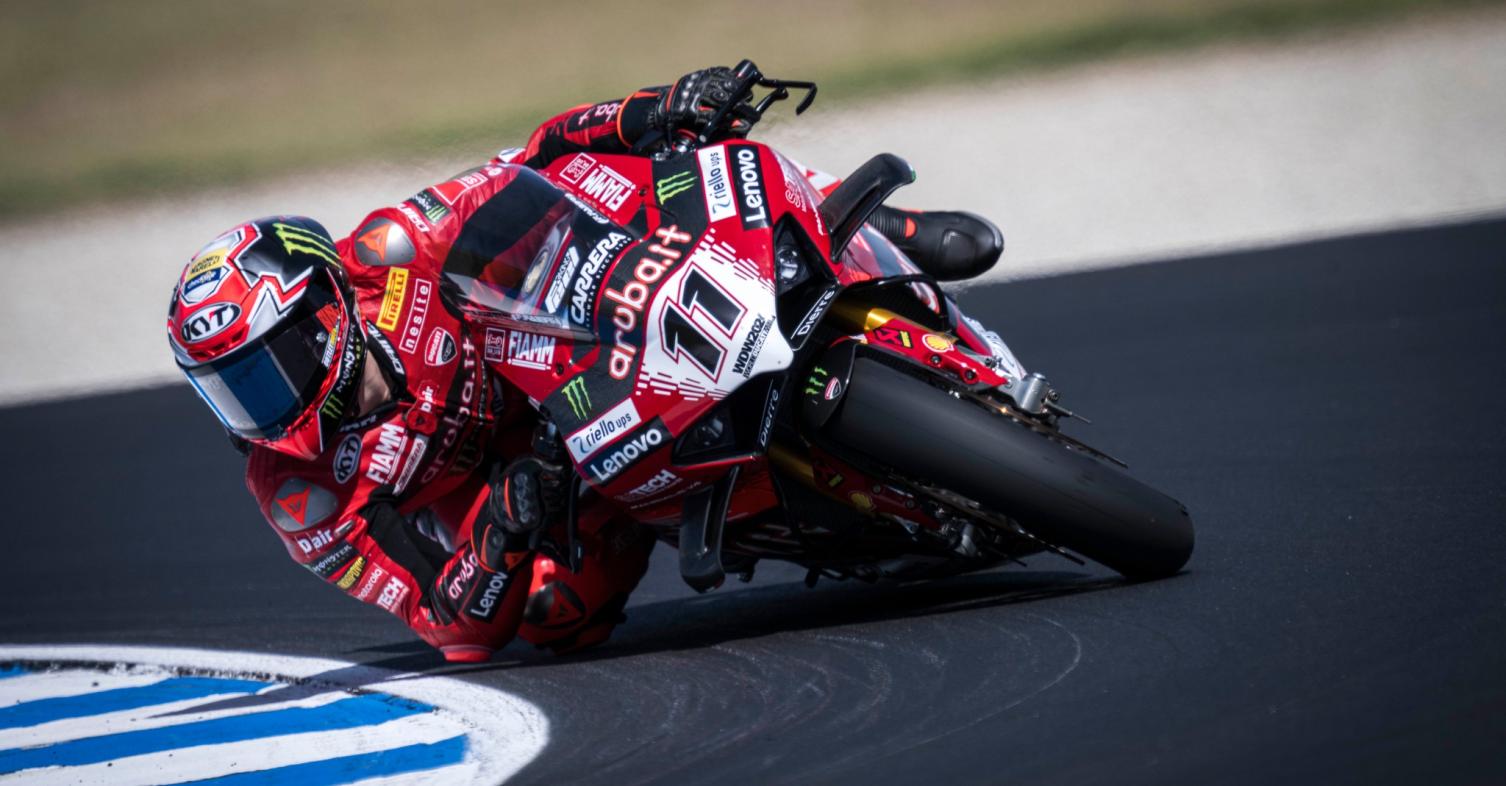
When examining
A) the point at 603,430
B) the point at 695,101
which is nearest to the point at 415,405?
the point at 603,430

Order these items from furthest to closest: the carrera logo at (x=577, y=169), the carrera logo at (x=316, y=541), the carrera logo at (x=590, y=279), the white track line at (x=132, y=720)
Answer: the white track line at (x=132, y=720), the carrera logo at (x=316, y=541), the carrera logo at (x=577, y=169), the carrera logo at (x=590, y=279)

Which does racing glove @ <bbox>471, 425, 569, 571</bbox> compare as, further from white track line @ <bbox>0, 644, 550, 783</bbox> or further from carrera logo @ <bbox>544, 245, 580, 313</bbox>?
white track line @ <bbox>0, 644, 550, 783</bbox>

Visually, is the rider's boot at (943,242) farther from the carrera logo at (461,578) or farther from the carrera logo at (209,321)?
the carrera logo at (209,321)

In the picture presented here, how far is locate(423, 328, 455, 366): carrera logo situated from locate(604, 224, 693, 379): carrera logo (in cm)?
91

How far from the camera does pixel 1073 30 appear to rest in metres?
12.9

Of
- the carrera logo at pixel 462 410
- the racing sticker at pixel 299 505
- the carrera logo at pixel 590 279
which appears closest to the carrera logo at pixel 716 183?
the carrera logo at pixel 590 279

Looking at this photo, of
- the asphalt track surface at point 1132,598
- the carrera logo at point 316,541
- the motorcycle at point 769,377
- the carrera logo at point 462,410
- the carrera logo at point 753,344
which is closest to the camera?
the asphalt track surface at point 1132,598

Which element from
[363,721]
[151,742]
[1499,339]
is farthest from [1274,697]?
[1499,339]

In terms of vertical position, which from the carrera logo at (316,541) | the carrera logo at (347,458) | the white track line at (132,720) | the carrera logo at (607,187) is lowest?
the white track line at (132,720)

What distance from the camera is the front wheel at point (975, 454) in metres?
4.21

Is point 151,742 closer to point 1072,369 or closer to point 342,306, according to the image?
point 342,306

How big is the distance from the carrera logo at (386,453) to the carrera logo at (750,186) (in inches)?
53.0

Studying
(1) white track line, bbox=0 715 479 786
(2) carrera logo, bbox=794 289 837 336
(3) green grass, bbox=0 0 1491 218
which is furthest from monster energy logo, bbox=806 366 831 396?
(3) green grass, bbox=0 0 1491 218

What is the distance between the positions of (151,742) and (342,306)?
1414 mm
